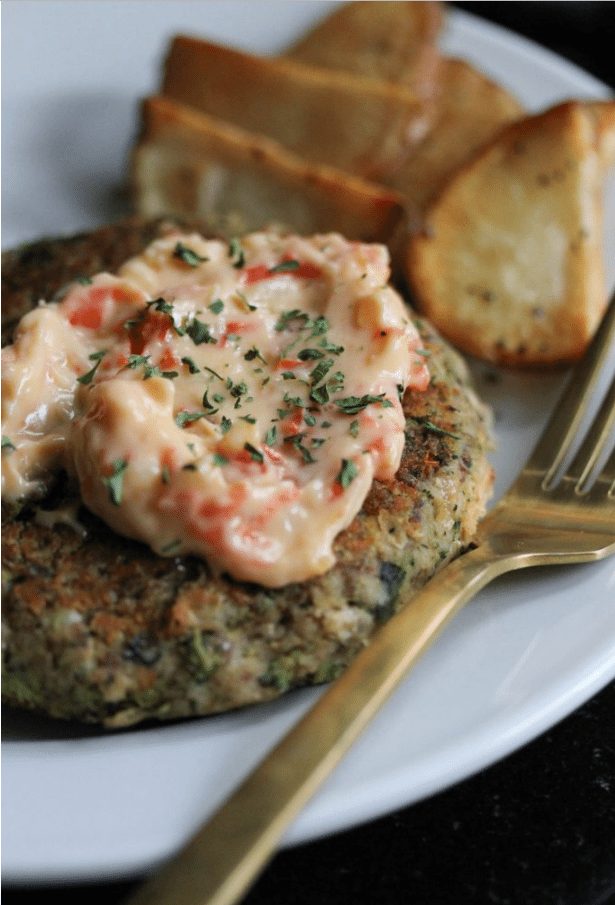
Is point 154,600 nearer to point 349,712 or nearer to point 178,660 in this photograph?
point 178,660

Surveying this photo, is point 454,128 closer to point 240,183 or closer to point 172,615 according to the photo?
point 240,183

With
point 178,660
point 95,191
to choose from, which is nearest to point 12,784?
point 178,660

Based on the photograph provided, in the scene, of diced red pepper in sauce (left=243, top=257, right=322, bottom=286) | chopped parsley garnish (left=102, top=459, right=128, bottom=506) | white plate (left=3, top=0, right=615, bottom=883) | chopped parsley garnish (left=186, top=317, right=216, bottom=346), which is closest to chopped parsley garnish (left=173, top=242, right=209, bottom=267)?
diced red pepper in sauce (left=243, top=257, right=322, bottom=286)

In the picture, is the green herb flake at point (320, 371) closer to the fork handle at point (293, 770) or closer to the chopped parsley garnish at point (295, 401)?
the chopped parsley garnish at point (295, 401)

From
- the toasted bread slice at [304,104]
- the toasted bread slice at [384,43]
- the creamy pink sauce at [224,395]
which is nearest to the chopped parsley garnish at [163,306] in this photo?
the creamy pink sauce at [224,395]

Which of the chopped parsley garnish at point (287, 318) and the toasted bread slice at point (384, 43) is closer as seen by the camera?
the chopped parsley garnish at point (287, 318)

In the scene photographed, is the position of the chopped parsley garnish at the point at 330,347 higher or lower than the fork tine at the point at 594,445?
higher

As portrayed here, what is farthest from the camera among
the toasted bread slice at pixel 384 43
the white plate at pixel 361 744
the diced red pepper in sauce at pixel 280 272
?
the toasted bread slice at pixel 384 43
